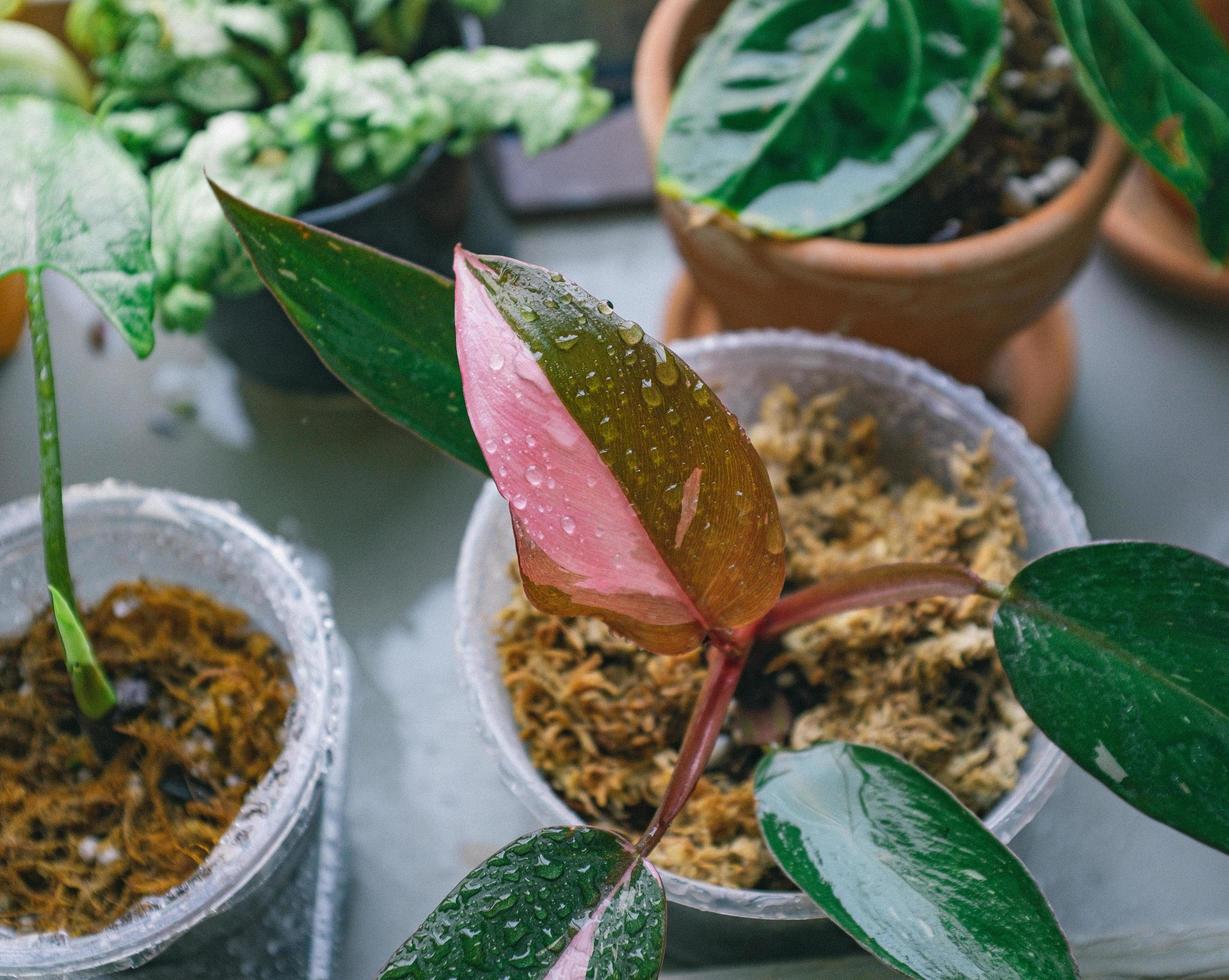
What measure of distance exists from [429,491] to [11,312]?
0.38 metres

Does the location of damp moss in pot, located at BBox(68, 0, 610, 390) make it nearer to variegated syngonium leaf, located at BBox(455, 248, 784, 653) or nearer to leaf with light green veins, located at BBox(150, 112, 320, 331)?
leaf with light green veins, located at BBox(150, 112, 320, 331)

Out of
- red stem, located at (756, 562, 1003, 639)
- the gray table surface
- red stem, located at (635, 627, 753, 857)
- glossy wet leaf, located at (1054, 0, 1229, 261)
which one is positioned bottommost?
the gray table surface

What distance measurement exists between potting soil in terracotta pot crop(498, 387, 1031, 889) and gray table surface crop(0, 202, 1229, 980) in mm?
196

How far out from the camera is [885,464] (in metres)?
0.80

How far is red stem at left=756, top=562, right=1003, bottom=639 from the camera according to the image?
57 cm

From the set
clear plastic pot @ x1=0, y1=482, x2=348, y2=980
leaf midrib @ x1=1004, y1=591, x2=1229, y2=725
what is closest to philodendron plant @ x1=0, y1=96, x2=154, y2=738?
clear plastic pot @ x1=0, y1=482, x2=348, y2=980

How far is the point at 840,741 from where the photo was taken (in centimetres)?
59

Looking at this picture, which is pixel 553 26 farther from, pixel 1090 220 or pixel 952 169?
pixel 1090 220

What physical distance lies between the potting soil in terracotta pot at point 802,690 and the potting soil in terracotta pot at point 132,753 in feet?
0.51

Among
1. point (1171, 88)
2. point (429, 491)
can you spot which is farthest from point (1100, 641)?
point (429, 491)

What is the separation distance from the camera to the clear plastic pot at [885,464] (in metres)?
0.60

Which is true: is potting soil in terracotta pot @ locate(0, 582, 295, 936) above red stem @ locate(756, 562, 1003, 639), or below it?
below

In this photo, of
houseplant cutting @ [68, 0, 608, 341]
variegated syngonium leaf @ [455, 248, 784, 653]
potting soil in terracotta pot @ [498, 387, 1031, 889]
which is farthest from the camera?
houseplant cutting @ [68, 0, 608, 341]

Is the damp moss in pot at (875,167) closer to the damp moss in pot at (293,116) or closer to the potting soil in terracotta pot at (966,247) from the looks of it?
the potting soil in terracotta pot at (966,247)
